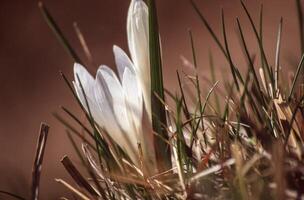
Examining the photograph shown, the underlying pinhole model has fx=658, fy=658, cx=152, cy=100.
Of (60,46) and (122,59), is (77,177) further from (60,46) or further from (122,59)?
(60,46)

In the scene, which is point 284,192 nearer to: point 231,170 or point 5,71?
point 231,170

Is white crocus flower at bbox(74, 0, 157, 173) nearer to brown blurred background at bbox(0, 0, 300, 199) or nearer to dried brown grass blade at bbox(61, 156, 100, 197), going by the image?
dried brown grass blade at bbox(61, 156, 100, 197)

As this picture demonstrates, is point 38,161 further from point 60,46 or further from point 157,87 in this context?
point 60,46

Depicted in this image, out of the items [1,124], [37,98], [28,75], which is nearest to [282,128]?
[1,124]

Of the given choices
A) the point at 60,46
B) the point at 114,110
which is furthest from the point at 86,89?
the point at 60,46

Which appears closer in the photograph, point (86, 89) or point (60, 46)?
point (86, 89)

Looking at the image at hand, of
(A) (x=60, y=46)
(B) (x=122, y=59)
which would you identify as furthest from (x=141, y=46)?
(A) (x=60, y=46)
